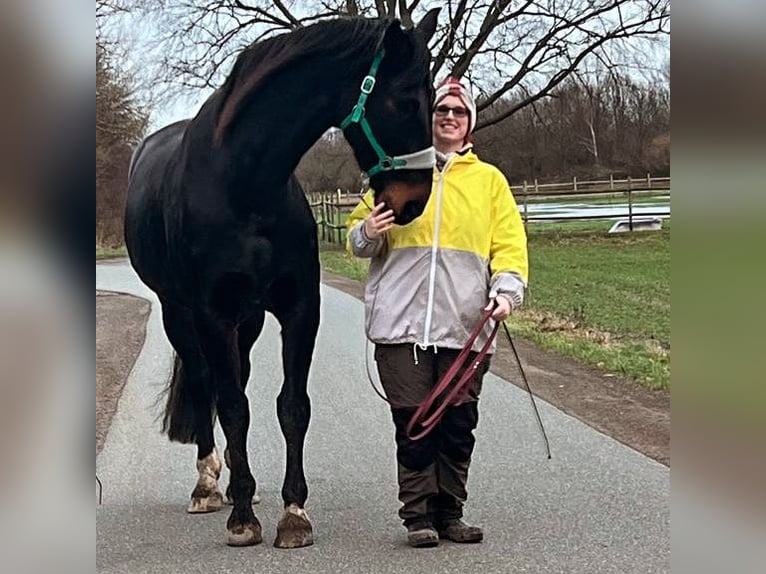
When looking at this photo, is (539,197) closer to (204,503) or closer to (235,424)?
(235,424)

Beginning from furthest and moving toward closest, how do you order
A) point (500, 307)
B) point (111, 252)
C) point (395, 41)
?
point (111, 252) → point (500, 307) → point (395, 41)

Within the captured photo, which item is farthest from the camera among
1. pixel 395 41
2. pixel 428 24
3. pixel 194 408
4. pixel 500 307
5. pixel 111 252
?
pixel 194 408

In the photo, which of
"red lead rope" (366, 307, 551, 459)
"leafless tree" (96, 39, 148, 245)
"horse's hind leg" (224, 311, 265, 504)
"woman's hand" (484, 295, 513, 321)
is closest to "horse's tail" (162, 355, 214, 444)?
"horse's hind leg" (224, 311, 265, 504)

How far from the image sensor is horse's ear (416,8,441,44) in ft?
10.7

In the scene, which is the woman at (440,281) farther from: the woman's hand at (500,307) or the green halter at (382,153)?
the green halter at (382,153)

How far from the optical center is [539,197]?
4008 millimetres

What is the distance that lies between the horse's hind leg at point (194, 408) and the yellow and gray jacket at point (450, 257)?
861mm

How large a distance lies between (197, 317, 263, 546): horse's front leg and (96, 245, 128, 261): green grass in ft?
1.27

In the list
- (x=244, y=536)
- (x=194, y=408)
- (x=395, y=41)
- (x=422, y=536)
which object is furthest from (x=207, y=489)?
(x=395, y=41)

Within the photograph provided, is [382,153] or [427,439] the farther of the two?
[427,439]

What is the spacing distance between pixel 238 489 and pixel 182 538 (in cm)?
30

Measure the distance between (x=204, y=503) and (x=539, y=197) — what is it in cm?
178

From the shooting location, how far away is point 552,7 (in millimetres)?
3561
